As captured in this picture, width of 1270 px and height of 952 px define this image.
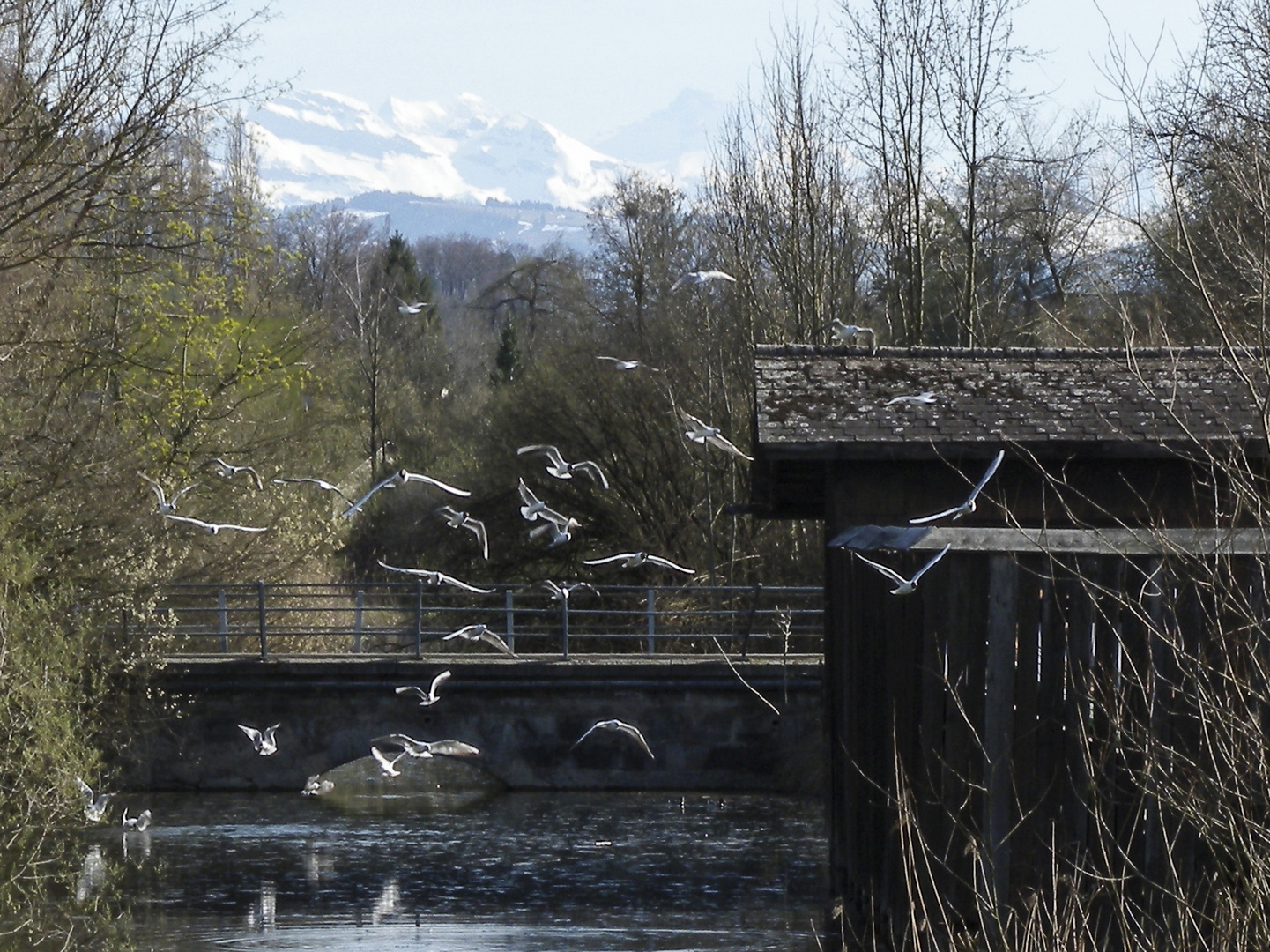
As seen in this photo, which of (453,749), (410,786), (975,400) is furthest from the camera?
(410,786)

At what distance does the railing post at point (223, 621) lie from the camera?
23927 mm

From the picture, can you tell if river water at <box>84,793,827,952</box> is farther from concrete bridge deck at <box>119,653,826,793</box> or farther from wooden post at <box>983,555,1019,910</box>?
wooden post at <box>983,555,1019,910</box>

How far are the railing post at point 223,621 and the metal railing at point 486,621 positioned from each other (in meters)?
0.03

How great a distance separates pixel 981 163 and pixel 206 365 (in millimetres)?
12295

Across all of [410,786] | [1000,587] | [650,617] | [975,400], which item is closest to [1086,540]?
[1000,587]

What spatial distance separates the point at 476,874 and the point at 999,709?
13103 mm

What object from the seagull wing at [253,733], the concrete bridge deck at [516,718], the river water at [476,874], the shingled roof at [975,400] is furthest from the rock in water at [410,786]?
the shingled roof at [975,400]

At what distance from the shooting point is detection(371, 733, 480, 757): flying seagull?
18.1 m

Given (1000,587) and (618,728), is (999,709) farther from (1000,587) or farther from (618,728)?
(618,728)

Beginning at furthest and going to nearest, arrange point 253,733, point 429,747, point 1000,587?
point 429,747
point 253,733
point 1000,587

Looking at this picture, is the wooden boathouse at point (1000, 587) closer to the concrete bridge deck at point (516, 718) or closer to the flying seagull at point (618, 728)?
the flying seagull at point (618, 728)

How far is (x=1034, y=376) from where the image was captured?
13.0 meters

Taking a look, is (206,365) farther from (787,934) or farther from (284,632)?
(787,934)

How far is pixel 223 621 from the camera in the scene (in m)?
24.4
